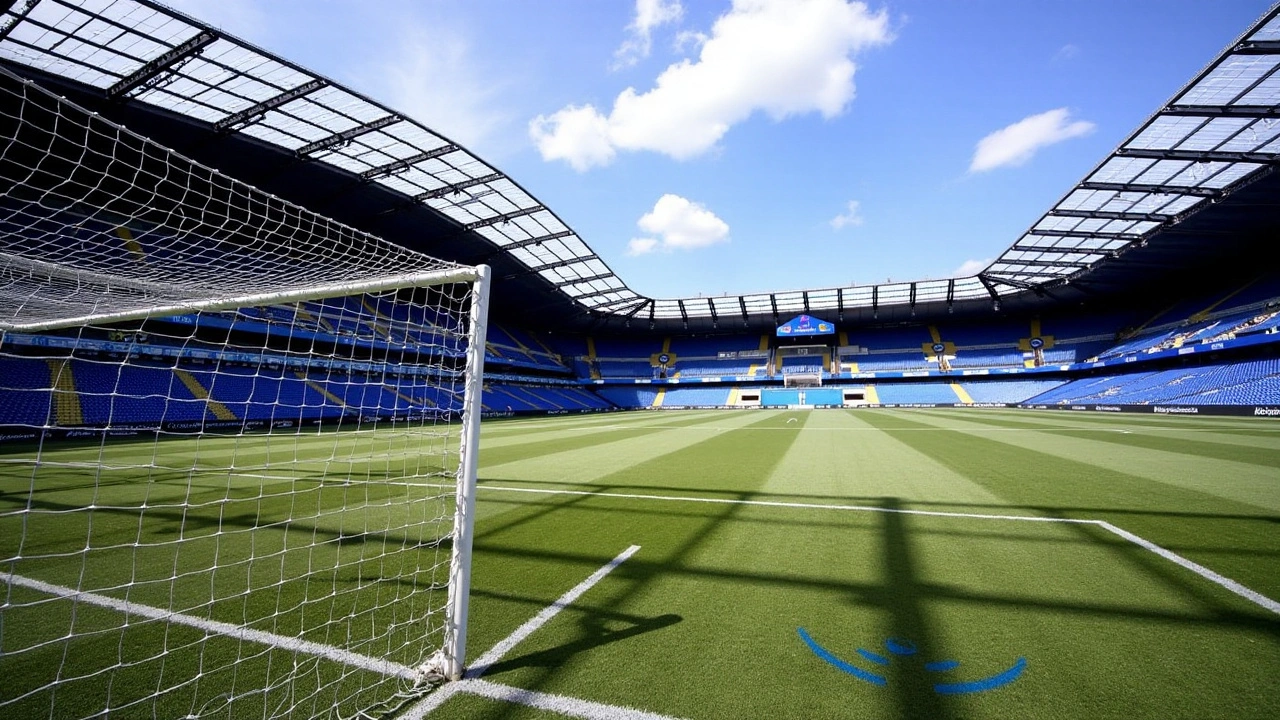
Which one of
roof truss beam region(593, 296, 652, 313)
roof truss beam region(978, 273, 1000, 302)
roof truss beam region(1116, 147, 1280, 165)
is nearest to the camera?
roof truss beam region(1116, 147, 1280, 165)

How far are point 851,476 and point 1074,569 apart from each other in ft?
11.7

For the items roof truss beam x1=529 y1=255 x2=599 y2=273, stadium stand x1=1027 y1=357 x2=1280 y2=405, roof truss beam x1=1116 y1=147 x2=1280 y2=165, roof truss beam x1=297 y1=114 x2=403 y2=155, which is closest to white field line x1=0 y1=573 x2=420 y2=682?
roof truss beam x1=297 y1=114 x2=403 y2=155

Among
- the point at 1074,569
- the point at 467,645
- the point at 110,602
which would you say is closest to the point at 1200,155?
the point at 1074,569

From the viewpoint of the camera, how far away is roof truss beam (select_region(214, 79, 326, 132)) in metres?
13.9

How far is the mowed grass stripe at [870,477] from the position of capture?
18.5 feet

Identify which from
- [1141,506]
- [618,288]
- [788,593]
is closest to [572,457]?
[788,593]

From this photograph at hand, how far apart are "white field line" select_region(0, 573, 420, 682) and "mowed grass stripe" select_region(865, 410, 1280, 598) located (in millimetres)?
4856

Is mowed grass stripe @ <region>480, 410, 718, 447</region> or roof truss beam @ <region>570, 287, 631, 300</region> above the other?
roof truss beam @ <region>570, 287, 631, 300</region>

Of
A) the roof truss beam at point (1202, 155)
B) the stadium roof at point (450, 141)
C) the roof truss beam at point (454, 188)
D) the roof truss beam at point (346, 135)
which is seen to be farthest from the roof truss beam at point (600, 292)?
the roof truss beam at point (1202, 155)

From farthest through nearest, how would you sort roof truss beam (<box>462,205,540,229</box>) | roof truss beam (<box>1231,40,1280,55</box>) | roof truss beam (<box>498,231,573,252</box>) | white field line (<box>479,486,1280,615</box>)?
roof truss beam (<box>498,231,573,252</box>) → roof truss beam (<box>462,205,540,229</box>) → roof truss beam (<box>1231,40,1280,55</box>) → white field line (<box>479,486,1280,615</box>)

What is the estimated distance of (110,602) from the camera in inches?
120

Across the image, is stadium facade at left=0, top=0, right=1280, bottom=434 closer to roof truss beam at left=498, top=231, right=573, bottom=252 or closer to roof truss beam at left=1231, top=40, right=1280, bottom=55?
roof truss beam at left=1231, top=40, right=1280, bottom=55

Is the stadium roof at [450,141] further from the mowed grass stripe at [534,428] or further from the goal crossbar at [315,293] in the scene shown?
the goal crossbar at [315,293]

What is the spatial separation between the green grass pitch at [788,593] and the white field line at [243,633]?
75 millimetres
